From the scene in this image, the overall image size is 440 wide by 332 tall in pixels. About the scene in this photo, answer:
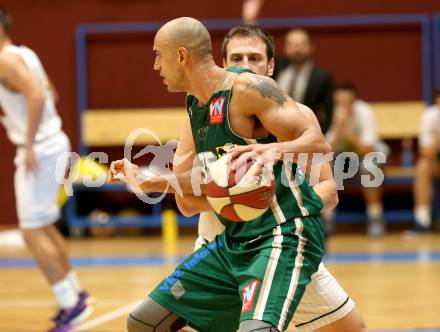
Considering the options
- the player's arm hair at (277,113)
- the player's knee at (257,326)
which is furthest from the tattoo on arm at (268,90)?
the player's knee at (257,326)

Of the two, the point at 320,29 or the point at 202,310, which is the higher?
the point at 320,29

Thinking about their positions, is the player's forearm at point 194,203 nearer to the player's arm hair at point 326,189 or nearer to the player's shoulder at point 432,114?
the player's arm hair at point 326,189

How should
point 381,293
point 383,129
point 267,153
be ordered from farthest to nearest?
point 383,129 < point 381,293 < point 267,153

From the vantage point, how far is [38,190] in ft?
19.9

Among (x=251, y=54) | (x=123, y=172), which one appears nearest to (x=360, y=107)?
(x=251, y=54)

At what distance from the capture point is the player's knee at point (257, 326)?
10.8 feet

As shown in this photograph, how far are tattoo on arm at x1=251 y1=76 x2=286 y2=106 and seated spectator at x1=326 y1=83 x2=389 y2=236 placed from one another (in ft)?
23.1

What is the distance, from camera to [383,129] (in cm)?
1197

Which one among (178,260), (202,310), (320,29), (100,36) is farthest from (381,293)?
(100,36)

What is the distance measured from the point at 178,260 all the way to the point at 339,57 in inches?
177

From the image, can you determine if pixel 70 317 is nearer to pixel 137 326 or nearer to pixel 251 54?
pixel 137 326

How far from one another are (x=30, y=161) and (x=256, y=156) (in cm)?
304

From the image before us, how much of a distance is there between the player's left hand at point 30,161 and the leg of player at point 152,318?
97.6 inches

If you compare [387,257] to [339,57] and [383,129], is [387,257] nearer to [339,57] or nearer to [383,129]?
[383,129]
